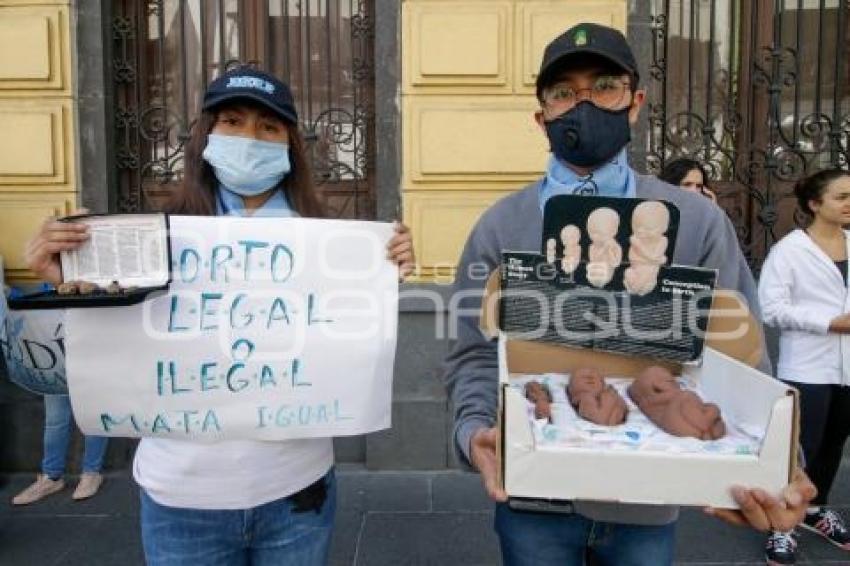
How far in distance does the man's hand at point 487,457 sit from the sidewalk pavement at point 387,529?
2.32m

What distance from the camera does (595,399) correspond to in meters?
1.41

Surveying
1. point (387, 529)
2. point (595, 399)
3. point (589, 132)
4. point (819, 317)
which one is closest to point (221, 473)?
point (595, 399)

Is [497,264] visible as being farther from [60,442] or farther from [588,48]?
[60,442]

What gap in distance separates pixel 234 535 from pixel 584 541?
32.6 inches

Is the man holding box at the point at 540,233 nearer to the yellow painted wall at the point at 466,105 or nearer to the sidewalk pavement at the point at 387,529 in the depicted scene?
the sidewalk pavement at the point at 387,529

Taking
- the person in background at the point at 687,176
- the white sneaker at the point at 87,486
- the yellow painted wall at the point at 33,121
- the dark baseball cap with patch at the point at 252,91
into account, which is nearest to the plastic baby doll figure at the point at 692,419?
the dark baseball cap with patch at the point at 252,91

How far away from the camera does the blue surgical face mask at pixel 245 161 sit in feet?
6.14

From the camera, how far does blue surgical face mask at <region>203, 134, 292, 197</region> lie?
1.87 m

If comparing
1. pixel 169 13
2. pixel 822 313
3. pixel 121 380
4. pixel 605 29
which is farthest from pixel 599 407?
pixel 169 13

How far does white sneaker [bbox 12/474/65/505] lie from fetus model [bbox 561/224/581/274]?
4160 millimetres

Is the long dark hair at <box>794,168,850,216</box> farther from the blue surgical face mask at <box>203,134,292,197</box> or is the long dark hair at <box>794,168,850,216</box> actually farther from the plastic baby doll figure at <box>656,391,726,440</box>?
the blue surgical face mask at <box>203,134,292,197</box>

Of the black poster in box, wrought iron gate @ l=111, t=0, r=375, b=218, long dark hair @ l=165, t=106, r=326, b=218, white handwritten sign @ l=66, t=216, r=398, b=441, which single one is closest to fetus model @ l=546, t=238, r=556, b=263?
the black poster in box

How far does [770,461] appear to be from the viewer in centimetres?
119

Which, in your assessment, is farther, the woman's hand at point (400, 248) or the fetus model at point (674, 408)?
the woman's hand at point (400, 248)
